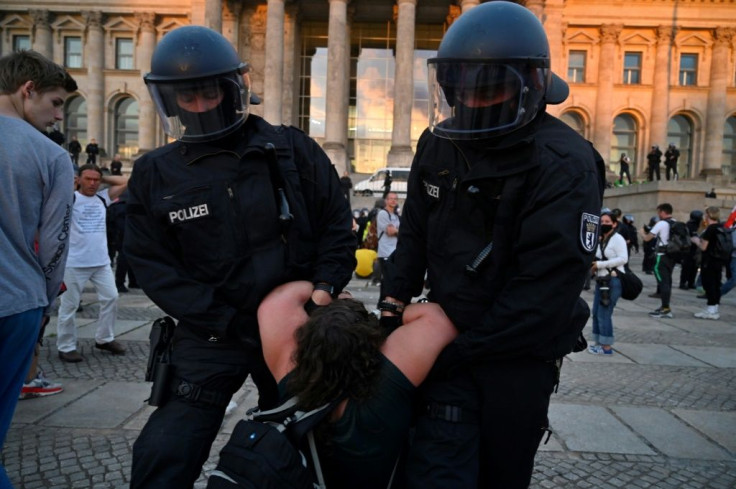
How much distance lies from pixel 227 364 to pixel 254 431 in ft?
1.65

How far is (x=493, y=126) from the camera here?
5.98ft

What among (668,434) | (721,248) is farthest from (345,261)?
(721,248)

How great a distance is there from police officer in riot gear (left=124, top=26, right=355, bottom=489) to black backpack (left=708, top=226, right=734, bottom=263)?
8.92 m

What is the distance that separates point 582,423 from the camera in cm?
406

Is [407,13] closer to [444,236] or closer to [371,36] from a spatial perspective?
[371,36]

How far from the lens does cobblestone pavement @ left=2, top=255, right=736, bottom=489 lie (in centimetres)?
319

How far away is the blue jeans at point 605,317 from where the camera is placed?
630cm

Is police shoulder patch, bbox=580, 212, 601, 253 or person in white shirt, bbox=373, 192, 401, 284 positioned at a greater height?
police shoulder patch, bbox=580, 212, 601, 253

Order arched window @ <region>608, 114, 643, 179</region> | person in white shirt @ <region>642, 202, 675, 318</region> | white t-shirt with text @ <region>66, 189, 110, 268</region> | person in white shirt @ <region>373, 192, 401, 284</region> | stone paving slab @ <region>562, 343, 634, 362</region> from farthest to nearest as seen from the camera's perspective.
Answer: arched window @ <region>608, 114, 643, 179</region>
person in white shirt @ <region>373, 192, 401, 284</region>
person in white shirt @ <region>642, 202, 675, 318</region>
stone paving slab @ <region>562, 343, 634, 362</region>
white t-shirt with text @ <region>66, 189, 110, 268</region>

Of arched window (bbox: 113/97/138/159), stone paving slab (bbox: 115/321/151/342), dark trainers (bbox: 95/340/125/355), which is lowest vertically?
stone paving slab (bbox: 115/321/151/342)

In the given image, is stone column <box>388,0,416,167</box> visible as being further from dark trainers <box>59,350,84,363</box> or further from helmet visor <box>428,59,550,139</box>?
helmet visor <box>428,59,550,139</box>

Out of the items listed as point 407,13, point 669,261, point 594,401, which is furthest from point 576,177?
point 407,13

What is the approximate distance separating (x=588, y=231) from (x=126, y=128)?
39.7 metres

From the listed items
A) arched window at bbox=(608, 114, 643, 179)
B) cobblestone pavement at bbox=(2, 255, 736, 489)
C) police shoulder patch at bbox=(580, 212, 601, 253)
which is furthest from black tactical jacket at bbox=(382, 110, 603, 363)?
arched window at bbox=(608, 114, 643, 179)
